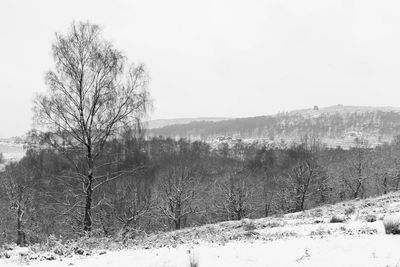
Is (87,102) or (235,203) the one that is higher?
(87,102)

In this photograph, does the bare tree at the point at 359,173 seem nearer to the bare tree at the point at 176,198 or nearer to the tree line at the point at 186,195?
the tree line at the point at 186,195

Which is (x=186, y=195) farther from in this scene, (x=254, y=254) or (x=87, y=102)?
(x=254, y=254)

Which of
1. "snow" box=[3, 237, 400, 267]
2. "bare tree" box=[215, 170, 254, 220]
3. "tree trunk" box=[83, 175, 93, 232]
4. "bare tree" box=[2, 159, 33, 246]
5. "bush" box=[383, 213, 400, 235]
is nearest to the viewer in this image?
"snow" box=[3, 237, 400, 267]

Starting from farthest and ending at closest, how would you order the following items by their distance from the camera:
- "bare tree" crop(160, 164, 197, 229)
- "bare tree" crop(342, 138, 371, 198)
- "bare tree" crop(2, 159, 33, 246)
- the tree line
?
1. "bare tree" crop(342, 138, 371, 198)
2. "bare tree" crop(2, 159, 33, 246)
3. "bare tree" crop(160, 164, 197, 229)
4. the tree line

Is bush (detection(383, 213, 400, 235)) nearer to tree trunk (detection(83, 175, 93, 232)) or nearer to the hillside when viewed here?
the hillside

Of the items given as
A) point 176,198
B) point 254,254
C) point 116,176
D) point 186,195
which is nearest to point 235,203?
point 186,195

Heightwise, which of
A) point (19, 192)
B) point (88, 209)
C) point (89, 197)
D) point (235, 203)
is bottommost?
point (235, 203)

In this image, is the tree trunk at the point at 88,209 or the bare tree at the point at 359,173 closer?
the tree trunk at the point at 88,209

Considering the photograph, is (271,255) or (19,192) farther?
(19,192)

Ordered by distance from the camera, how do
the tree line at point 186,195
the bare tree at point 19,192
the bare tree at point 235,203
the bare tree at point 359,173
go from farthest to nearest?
the bare tree at point 359,173
the bare tree at point 235,203
the bare tree at point 19,192
the tree line at point 186,195

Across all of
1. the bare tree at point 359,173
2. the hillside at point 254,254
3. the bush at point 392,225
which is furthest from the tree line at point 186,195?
the bush at point 392,225

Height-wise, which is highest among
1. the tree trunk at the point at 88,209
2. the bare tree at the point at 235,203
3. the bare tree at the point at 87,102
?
the bare tree at the point at 87,102

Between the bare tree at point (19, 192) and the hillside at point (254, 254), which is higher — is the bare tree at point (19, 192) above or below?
below

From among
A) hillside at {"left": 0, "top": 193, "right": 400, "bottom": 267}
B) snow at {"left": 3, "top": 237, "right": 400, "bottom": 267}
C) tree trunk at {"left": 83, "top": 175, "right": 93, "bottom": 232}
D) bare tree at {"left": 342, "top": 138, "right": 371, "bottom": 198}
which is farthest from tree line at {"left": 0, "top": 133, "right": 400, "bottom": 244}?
snow at {"left": 3, "top": 237, "right": 400, "bottom": 267}
